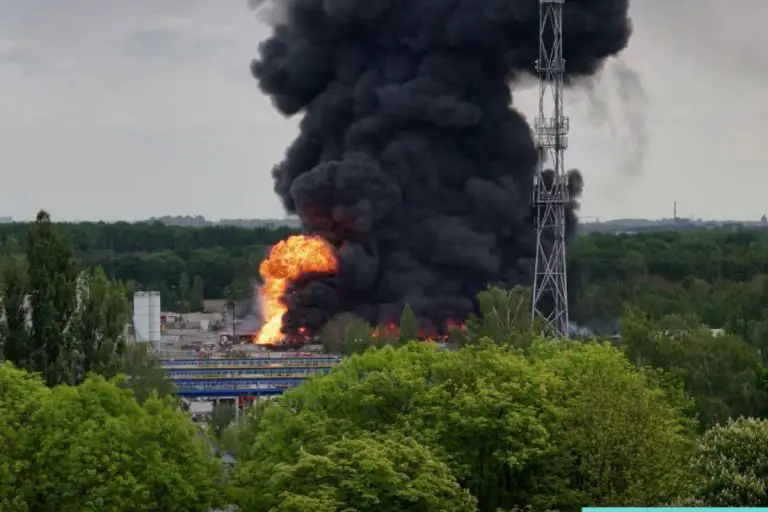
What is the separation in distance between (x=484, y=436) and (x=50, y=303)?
531 inches

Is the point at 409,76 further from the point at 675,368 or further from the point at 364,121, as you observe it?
the point at 675,368

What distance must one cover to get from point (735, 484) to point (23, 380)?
15673mm

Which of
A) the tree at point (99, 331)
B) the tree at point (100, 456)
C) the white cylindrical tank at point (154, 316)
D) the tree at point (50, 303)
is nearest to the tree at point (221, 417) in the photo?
the tree at point (99, 331)

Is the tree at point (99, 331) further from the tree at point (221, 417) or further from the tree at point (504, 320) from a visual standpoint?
the tree at point (504, 320)

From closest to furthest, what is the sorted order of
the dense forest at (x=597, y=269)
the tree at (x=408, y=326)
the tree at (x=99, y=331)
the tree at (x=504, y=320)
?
the tree at (x=99, y=331) → the tree at (x=504, y=320) → the tree at (x=408, y=326) → the dense forest at (x=597, y=269)

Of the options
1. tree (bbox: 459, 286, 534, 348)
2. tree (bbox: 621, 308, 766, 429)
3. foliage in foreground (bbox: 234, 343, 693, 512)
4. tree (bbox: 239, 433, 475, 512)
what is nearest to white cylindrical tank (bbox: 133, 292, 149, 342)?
tree (bbox: 459, 286, 534, 348)

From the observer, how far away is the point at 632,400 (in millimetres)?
30969

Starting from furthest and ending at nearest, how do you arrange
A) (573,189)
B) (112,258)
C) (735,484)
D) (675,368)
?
1. (112,258)
2. (573,189)
3. (675,368)
4. (735,484)

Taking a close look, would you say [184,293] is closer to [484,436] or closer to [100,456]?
[484,436]

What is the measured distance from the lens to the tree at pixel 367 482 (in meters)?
27.0

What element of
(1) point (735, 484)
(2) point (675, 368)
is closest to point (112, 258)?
(2) point (675, 368)

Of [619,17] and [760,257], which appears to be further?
[760,257]

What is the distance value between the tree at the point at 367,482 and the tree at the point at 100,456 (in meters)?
2.22

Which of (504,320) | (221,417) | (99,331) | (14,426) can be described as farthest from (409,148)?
(14,426)
